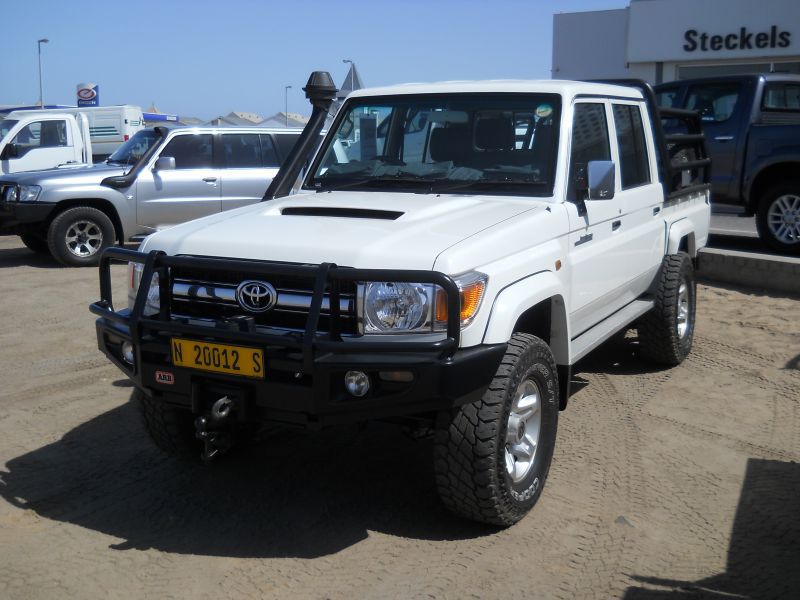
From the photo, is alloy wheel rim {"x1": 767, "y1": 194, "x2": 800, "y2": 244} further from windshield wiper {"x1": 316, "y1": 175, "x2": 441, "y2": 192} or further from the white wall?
the white wall

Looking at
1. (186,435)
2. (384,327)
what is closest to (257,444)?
(186,435)

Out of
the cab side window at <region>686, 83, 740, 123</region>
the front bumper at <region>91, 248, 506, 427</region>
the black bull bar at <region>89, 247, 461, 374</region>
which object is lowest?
the front bumper at <region>91, 248, 506, 427</region>

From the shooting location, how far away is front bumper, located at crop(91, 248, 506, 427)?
10.9 feet

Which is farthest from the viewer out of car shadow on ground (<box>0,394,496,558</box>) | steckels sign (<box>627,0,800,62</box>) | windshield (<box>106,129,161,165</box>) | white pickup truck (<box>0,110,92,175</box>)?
steckels sign (<box>627,0,800,62</box>)

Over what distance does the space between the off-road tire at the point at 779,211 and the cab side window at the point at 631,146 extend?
466cm

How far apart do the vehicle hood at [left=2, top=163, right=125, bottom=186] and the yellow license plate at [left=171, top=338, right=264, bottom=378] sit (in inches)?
306

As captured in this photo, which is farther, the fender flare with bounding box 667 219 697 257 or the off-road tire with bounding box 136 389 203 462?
the fender flare with bounding box 667 219 697 257

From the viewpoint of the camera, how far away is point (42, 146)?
16156 millimetres

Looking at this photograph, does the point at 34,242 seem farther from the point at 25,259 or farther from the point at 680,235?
the point at 680,235

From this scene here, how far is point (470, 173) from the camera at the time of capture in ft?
15.4

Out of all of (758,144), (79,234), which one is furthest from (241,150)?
(758,144)

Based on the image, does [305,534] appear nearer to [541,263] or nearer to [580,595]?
[580,595]

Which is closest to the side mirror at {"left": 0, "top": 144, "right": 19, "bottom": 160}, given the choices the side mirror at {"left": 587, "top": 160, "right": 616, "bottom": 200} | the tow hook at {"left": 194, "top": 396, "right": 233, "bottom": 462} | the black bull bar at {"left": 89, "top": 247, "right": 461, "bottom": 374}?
the black bull bar at {"left": 89, "top": 247, "right": 461, "bottom": 374}

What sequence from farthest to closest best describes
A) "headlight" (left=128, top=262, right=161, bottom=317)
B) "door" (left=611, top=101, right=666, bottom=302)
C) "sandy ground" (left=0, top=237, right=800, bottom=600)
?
1. "door" (left=611, top=101, right=666, bottom=302)
2. "headlight" (left=128, top=262, right=161, bottom=317)
3. "sandy ground" (left=0, top=237, right=800, bottom=600)
